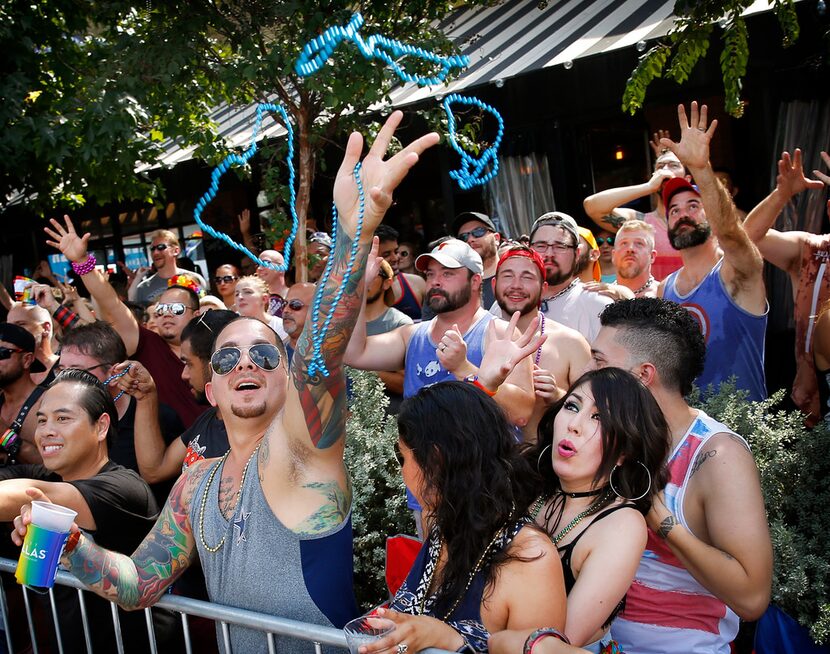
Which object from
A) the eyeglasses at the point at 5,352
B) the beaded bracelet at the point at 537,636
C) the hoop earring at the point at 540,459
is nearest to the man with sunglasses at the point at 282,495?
the hoop earring at the point at 540,459

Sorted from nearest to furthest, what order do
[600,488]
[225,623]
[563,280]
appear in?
1. [600,488]
2. [225,623]
3. [563,280]

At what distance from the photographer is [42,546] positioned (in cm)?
236

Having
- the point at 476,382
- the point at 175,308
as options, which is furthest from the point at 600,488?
the point at 175,308

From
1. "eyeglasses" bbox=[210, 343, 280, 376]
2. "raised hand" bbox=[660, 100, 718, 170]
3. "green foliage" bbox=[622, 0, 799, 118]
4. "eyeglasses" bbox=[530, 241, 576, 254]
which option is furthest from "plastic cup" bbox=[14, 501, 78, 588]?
"green foliage" bbox=[622, 0, 799, 118]

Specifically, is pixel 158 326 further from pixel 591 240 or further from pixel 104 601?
pixel 591 240

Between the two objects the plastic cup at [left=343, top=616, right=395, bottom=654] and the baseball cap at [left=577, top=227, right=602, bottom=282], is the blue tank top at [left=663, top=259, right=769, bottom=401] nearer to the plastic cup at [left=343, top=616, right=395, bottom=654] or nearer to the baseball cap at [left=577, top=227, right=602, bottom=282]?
A: the baseball cap at [left=577, top=227, right=602, bottom=282]

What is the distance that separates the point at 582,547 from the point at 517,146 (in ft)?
24.6

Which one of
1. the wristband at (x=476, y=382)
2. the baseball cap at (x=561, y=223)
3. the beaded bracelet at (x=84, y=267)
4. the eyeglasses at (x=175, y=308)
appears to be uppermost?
the beaded bracelet at (x=84, y=267)

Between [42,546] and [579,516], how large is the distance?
60.2 inches

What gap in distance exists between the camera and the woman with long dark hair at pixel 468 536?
2148 millimetres

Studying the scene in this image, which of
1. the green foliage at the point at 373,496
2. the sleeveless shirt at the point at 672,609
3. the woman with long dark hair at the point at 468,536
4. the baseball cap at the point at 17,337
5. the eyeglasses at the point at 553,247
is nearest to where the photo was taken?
the woman with long dark hair at the point at 468,536

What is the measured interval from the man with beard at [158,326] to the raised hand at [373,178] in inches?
117

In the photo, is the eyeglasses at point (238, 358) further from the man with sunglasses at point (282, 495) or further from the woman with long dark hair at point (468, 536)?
the woman with long dark hair at point (468, 536)

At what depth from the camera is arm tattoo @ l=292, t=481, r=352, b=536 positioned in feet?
8.25
